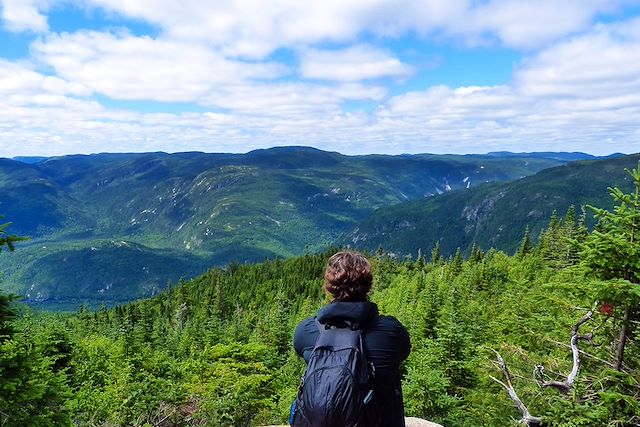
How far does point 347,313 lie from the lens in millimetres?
5031

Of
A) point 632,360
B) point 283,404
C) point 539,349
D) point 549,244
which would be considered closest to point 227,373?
point 283,404

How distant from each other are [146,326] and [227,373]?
25433 millimetres

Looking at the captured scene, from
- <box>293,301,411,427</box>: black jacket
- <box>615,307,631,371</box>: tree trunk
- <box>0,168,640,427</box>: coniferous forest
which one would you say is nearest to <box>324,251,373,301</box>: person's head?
<box>293,301,411,427</box>: black jacket

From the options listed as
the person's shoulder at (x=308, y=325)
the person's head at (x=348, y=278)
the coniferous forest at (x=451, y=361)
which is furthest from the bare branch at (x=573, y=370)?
the person's shoulder at (x=308, y=325)

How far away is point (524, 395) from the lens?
1581cm

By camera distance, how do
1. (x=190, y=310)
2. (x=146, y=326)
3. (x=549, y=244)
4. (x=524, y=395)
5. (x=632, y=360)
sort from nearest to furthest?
1. (x=632, y=360)
2. (x=524, y=395)
3. (x=146, y=326)
4. (x=549, y=244)
5. (x=190, y=310)

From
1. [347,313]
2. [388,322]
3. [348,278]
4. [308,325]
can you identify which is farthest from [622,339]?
[308,325]

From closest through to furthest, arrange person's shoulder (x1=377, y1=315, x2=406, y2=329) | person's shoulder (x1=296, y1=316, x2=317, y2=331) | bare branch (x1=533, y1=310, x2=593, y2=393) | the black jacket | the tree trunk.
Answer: the black jacket, person's shoulder (x1=377, y1=315, x2=406, y2=329), person's shoulder (x1=296, y1=316, x2=317, y2=331), bare branch (x1=533, y1=310, x2=593, y2=393), the tree trunk

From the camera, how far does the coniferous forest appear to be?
9953mm

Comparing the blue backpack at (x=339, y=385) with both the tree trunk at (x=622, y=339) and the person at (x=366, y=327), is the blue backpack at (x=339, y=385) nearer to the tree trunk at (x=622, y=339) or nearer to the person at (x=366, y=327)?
the person at (x=366, y=327)

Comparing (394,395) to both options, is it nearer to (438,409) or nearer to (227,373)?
(438,409)

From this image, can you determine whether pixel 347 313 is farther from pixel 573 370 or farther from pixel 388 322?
pixel 573 370

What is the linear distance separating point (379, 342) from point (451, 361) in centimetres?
2333

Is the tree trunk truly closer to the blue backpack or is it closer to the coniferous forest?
the coniferous forest
